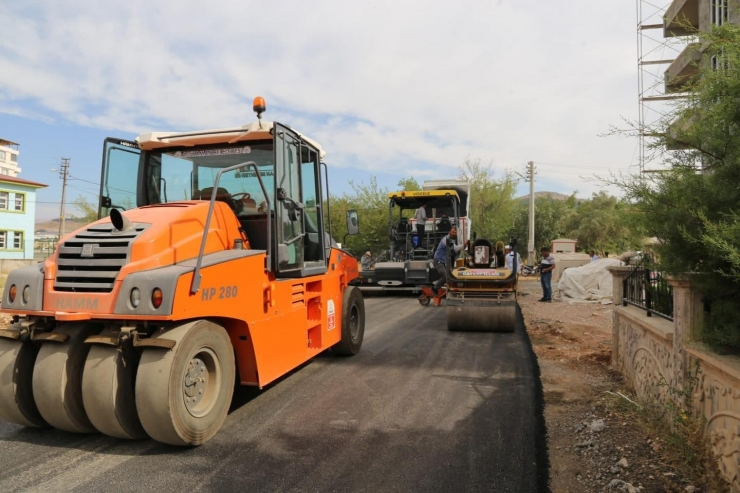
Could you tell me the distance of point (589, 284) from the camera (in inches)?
596

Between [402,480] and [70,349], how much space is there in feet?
8.36

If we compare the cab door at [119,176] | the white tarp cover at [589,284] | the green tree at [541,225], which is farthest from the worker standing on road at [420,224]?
the green tree at [541,225]

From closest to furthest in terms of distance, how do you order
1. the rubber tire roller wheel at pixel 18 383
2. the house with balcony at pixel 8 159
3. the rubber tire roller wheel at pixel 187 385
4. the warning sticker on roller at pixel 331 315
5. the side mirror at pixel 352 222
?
the rubber tire roller wheel at pixel 187 385 → the rubber tire roller wheel at pixel 18 383 → the warning sticker on roller at pixel 331 315 → the side mirror at pixel 352 222 → the house with balcony at pixel 8 159

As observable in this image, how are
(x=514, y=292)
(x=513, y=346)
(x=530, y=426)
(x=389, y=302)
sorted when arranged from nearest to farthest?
(x=530, y=426), (x=513, y=346), (x=514, y=292), (x=389, y=302)

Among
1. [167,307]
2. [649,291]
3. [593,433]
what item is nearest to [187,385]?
[167,307]

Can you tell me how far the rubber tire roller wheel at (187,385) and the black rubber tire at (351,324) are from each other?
2.76 metres

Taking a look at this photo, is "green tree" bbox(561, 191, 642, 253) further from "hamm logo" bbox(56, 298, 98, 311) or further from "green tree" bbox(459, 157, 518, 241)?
"hamm logo" bbox(56, 298, 98, 311)

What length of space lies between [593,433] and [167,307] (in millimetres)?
3390

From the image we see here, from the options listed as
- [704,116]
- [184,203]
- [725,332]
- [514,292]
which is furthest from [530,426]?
[514,292]

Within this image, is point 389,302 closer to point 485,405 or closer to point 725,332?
point 485,405

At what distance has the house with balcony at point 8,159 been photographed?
87131 mm

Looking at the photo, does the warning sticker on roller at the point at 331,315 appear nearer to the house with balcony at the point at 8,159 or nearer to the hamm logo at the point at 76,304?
the hamm logo at the point at 76,304

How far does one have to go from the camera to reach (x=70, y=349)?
3771mm

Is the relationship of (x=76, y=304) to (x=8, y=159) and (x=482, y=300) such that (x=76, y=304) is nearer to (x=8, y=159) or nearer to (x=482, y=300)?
(x=482, y=300)
